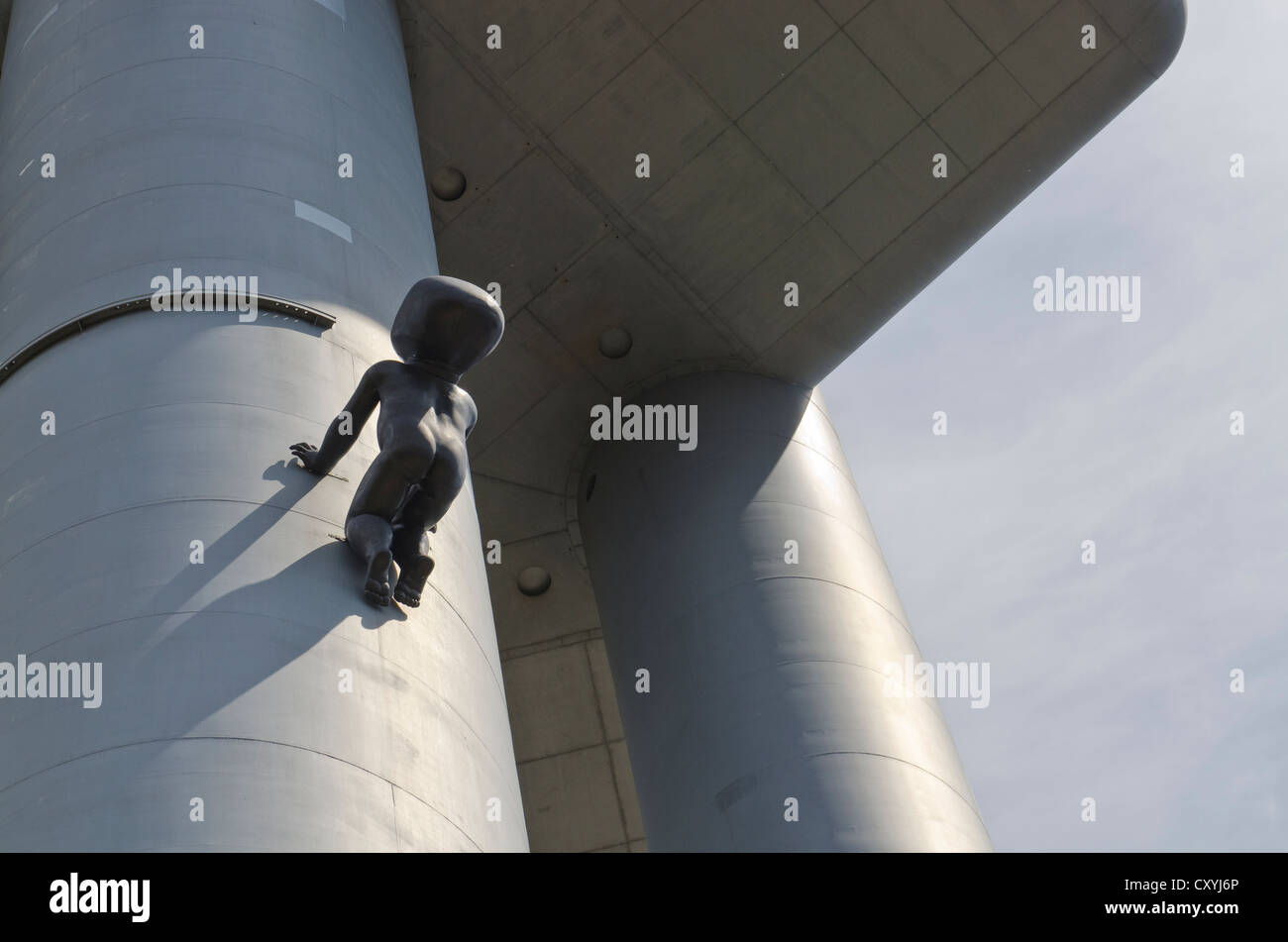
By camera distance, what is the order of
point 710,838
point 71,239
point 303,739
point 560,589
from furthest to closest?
point 560,589 → point 710,838 → point 71,239 → point 303,739

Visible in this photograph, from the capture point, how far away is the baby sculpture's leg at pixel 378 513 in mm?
9555

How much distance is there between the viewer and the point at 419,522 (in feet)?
32.4

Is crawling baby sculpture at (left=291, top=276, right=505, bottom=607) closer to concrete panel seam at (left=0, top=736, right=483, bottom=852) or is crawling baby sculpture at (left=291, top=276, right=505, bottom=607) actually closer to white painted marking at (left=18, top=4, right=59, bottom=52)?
concrete panel seam at (left=0, top=736, right=483, bottom=852)

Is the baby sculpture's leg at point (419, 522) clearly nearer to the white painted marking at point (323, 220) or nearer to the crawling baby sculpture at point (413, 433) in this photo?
the crawling baby sculpture at point (413, 433)

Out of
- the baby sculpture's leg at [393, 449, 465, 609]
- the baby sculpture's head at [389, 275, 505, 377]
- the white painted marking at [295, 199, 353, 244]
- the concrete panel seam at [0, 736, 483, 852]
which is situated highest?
the white painted marking at [295, 199, 353, 244]

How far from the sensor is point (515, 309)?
18.9 metres

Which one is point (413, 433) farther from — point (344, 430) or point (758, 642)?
point (758, 642)

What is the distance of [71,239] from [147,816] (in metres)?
5.58

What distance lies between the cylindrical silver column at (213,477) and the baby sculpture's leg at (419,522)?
233mm

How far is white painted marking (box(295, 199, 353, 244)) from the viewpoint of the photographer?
1205 cm

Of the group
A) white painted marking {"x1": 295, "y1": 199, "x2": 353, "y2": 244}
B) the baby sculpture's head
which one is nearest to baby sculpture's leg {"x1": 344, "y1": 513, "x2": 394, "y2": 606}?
the baby sculpture's head
